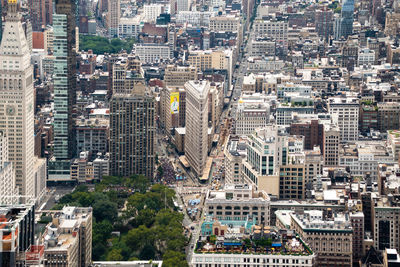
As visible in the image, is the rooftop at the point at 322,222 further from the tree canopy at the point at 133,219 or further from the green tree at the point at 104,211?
the green tree at the point at 104,211

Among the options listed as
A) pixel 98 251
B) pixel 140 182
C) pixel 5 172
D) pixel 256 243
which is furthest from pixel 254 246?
pixel 140 182

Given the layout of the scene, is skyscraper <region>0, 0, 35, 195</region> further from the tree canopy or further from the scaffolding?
the scaffolding

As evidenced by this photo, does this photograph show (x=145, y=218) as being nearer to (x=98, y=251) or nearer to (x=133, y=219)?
(x=133, y=219)

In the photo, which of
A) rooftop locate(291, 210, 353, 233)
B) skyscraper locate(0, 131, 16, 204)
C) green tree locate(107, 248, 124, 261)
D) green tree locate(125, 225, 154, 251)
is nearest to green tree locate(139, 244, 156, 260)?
green tree locate(125, 225, 154, 251)

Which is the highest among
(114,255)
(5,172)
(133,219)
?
(5,172)

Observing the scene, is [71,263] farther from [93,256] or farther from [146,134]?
[146,134]

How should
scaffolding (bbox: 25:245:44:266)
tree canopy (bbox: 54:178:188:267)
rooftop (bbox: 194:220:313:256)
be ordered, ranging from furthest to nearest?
tree canopy (bbox: 54:178:188:267) < rooftop (bbox: 194:220:313:256) < scaffolding (bbox: 25:245:44:266)

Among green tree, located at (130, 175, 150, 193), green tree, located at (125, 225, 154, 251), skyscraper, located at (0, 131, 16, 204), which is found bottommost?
green tree, located at (125, 225, 154, 251)

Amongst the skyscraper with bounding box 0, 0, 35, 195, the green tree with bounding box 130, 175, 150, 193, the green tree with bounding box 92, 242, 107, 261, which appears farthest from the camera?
the green tree with bounding box 130, 175, 150, 193

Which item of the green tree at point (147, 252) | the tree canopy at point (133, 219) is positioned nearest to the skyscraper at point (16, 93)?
the tree canopy at point (133, 219)

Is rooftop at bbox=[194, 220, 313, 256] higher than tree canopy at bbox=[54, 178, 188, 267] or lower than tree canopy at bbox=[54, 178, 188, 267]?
higher
